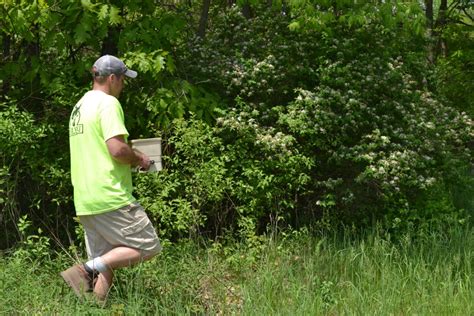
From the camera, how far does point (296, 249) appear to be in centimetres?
634

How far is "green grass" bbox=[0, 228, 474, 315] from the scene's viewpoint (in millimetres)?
5012

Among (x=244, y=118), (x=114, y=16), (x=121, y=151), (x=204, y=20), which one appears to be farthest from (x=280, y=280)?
A: (x=204, y=20)

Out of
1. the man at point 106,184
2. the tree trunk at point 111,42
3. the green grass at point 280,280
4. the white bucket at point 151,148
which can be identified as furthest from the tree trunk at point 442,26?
the man at point 106,184

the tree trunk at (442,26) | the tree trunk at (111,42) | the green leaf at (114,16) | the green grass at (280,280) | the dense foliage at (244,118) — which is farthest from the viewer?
the tree trunk at (442,26)

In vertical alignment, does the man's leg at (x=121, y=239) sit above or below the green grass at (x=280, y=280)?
above

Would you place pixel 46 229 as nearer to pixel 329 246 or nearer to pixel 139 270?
pixel 139 270

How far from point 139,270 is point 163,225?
1.18 m

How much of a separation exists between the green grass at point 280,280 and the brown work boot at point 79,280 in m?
0.08

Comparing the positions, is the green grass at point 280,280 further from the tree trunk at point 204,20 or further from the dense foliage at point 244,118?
the tree trunk at point 204,20

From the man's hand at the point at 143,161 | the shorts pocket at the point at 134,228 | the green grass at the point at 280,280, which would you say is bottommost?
the green grass at the point at 280,280

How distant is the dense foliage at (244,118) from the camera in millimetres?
6328

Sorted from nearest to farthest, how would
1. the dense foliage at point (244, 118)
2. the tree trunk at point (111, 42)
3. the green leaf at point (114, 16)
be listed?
the green leaf at point (114, 16), the dense foliage at point (244, 118), the tree trunk at point (111, 42)

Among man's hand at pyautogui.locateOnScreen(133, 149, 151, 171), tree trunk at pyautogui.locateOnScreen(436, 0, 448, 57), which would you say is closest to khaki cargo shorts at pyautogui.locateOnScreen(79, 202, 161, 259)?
man's hand at pyautogui.locateOnScreen(133, 149, 151, 171)

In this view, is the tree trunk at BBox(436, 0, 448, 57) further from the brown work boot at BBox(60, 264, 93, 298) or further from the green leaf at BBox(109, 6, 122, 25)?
the brown work boot at BBox(60, 264, 93, 298)
